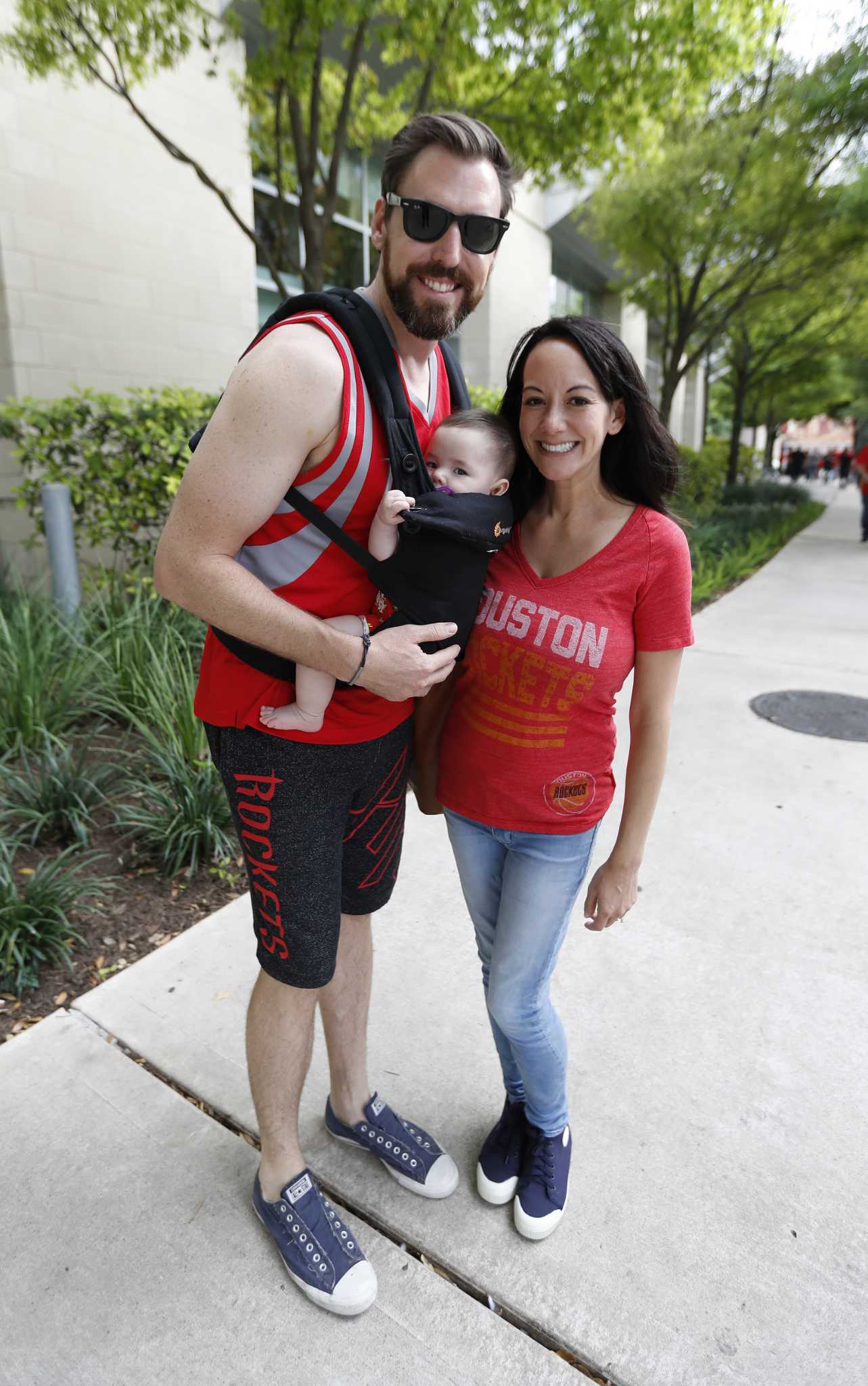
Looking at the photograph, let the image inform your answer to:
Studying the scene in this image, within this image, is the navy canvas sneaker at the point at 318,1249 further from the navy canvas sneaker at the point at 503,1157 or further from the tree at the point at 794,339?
the tree at the point at 794,339

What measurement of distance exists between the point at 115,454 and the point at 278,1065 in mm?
4630

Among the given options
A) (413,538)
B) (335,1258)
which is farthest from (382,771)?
(335,1258)

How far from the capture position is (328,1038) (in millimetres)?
1980

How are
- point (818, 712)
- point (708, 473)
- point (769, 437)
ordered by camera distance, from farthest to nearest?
point (769, 437) < point (708, 473) < point (818, 712)

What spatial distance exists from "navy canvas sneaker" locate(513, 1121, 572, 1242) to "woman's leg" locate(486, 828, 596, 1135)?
166 mm

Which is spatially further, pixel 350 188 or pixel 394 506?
pixel 350 188

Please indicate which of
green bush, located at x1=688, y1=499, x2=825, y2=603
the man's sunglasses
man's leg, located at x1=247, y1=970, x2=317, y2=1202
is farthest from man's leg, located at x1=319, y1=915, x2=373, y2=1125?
green bush, located at x1=688, y1=499, x2=825, y2=603

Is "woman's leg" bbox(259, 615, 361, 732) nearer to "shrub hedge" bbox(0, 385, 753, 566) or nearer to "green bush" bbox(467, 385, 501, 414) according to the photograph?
"shrub hedge" bbox(0, 385, 753, 566)

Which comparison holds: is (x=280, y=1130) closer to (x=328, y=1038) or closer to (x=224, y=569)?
(x=328, y=1038)

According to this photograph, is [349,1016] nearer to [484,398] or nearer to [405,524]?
[405,524]

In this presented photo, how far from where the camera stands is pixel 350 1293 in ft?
5.48

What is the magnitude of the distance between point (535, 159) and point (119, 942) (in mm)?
5595

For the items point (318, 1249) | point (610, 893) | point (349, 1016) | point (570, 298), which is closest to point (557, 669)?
point (610, 893)

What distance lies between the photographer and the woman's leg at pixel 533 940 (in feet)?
5.64
